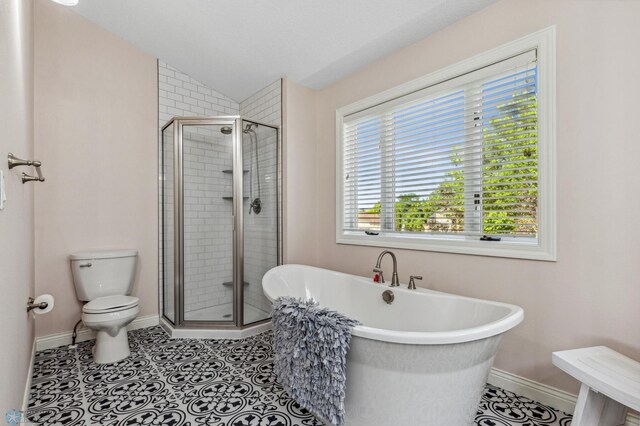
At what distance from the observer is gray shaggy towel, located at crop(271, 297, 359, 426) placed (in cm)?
137

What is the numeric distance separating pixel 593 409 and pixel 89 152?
383cm

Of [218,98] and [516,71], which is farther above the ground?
[218,98]

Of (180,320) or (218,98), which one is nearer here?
(180,320)

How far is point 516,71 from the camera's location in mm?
1929

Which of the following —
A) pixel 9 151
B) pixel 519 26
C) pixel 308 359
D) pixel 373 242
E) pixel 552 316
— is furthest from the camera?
pixel 373 242

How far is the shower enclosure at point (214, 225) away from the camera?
9.46 ft

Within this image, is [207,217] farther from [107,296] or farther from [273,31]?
[273,31]

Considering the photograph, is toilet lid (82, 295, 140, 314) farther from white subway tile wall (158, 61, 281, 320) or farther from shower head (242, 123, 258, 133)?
shower head (242, 123, 258, 133)

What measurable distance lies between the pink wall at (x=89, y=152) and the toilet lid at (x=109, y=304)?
49 centimetres

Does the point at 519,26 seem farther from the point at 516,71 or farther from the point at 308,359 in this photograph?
the point at 308,359

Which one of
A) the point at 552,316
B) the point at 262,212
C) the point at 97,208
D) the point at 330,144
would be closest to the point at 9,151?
the point at 97,208

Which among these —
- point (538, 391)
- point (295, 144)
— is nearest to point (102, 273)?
point (295, 144)

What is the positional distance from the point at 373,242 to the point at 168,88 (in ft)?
8.62

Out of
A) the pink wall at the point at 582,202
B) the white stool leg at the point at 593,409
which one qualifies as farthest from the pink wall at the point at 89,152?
the white stool leg at the point at 593,409
